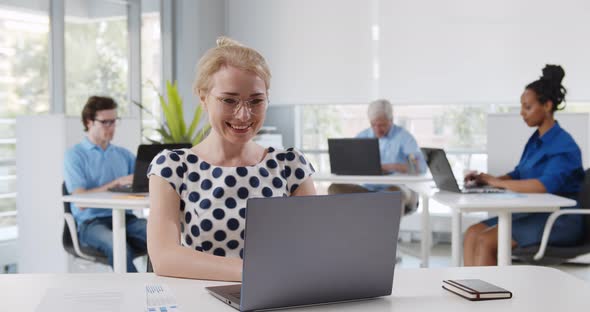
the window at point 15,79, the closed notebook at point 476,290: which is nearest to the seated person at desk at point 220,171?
the closed notebook at point 476,290

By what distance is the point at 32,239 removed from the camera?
4.72 meters

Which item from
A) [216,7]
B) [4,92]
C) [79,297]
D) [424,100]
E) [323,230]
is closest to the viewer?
[323,230]

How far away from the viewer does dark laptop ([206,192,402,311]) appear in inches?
52.0

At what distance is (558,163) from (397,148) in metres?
2.14

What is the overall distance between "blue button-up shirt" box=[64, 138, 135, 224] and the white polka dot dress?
243 cm

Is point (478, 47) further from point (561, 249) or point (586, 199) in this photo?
point (561, 249)

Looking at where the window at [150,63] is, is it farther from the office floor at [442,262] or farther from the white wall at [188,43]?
the office floor at [442,262]

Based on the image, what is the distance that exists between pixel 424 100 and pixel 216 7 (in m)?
2.49

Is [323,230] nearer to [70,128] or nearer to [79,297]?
[79,297]

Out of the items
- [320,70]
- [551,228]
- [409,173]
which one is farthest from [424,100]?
[551,228]

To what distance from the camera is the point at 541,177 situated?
3775mm

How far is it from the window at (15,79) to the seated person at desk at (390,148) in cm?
257

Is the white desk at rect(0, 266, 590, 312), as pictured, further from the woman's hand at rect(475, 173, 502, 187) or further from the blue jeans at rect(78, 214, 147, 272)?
the blue jeans at rect(78, 214, 147, 272)

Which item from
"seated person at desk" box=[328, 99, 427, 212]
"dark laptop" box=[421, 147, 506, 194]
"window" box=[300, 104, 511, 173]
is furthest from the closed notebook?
"window" box=[300, 104, 511, 173]
